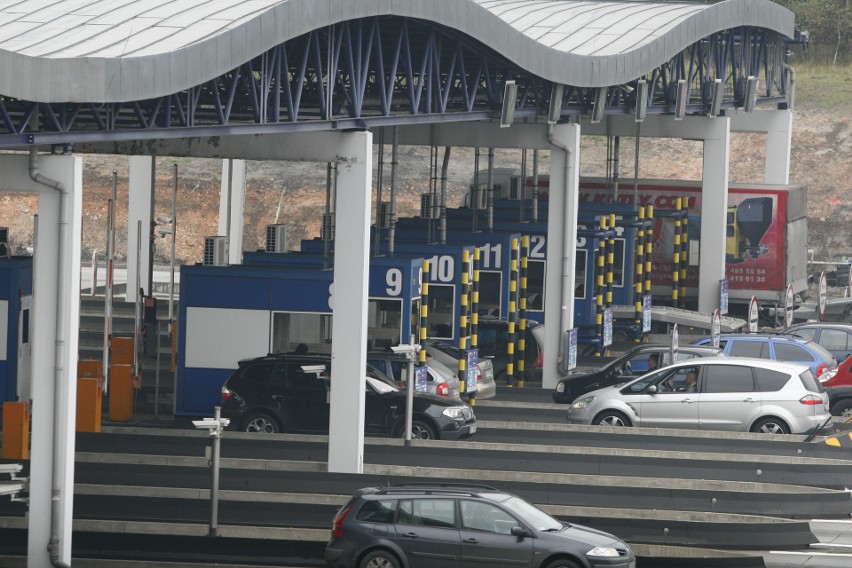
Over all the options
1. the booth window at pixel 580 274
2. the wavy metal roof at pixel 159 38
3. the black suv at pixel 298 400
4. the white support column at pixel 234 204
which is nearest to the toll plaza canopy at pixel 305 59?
the wavy metal roof at pixel 159 38

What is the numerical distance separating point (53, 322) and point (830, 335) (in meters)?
19.1

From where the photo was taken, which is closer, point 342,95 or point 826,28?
point 342,95

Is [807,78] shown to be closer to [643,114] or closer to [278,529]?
[643,114]

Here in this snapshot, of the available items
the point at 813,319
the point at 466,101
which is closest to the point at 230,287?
the point at 466,101

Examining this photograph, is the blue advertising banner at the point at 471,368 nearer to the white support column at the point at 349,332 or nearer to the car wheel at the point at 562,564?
the white support column at the point at 349,332

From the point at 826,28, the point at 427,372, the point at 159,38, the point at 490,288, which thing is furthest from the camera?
the point at 826,28

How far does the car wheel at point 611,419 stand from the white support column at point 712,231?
13735 mm

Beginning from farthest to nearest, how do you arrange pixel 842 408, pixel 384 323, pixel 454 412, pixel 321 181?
pixel 321 181 → pixel 842 408 → pixel 384 323 → pixel 454 412

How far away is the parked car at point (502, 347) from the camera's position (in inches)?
1331

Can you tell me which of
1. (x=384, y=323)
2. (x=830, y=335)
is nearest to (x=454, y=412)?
(x=384, y=323)

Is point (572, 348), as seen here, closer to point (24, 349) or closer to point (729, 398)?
point (729, 398)

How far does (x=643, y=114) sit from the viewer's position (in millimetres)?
36125

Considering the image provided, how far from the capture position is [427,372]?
27.2m

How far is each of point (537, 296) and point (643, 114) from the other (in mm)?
4498
